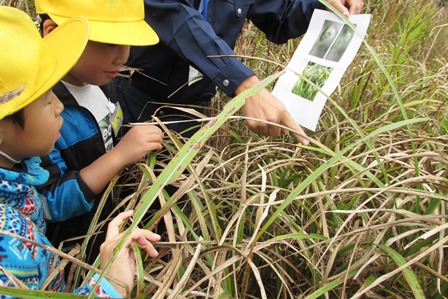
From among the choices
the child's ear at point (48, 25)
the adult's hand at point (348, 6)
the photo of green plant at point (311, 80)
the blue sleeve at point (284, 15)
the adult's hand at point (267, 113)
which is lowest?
the child's ear at point (48, 25)

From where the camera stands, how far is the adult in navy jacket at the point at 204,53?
3.58 feet

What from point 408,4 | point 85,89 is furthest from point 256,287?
point 408,4

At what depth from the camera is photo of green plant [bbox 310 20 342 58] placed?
121cm

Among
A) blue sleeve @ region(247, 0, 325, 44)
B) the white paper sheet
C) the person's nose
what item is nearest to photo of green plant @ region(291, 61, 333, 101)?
the white paper sheet

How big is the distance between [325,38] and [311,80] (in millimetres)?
145

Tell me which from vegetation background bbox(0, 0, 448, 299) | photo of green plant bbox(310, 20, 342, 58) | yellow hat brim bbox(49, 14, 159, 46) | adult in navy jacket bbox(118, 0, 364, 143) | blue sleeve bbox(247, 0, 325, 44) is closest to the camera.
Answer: vegetation background bbox(0, 0, 448, 299)

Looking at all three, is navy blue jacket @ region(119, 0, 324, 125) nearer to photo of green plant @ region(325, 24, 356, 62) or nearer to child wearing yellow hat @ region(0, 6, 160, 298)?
photo of green plant @ region(325, 24, 356, 62)

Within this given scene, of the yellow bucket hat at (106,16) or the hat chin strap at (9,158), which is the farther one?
the yellow bucket hat at (106,16)

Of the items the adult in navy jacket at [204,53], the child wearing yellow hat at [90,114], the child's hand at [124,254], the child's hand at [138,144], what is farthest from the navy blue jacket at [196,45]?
the child's hand at [124,254]

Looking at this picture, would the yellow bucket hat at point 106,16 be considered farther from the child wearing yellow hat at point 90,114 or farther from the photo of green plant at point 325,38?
the photo of green plant at point 325,38

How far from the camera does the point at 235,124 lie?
1491mm

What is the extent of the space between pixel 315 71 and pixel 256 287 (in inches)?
22.4

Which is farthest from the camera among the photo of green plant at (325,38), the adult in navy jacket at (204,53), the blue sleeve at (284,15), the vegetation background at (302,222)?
the blue sleeve at (284,15)

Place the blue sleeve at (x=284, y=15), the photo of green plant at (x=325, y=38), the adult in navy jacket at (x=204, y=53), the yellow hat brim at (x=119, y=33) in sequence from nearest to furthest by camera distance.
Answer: the yellow hat brim at (x=119, y=33)
the adult in navy jacket at (x=204, y=53)
the photo of green plant at (x=325, y=38)
the blue sleeve at (x=284, y=15)
